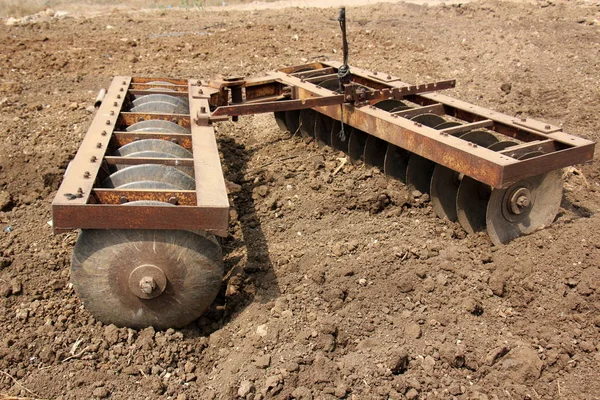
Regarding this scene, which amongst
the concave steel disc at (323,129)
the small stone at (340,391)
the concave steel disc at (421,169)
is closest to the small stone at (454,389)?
the small stone at (340,391)

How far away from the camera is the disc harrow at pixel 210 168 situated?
3258 millimetres

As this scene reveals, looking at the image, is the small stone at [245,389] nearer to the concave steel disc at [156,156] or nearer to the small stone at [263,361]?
the small stone at [263,361]

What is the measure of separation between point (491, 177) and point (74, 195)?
2.38 m

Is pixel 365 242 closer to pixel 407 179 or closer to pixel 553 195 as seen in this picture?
pixel 407 179

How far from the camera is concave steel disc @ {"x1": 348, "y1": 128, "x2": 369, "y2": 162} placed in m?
5.44

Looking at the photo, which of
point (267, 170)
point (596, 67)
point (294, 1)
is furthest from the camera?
point (294, 1)

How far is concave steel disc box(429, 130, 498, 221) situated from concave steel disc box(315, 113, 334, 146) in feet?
5.15

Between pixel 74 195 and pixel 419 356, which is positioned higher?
pixel 74 195

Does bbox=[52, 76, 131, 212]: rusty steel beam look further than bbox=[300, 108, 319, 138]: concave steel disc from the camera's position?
No

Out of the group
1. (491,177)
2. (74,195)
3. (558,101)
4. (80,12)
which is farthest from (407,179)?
(80,12)

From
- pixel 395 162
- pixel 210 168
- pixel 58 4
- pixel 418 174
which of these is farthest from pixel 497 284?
pixel 58 4

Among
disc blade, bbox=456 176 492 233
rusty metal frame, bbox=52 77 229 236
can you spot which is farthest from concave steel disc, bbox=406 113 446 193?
rusty metal frame, bbox=52 77 229 236

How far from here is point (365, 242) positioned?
4.33 m

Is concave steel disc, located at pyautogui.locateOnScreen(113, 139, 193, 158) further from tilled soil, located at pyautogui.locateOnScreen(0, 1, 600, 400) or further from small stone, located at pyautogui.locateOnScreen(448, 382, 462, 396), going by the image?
small stone, located at pyautogui.locateOnScreen(448, 382, 462, 396)
